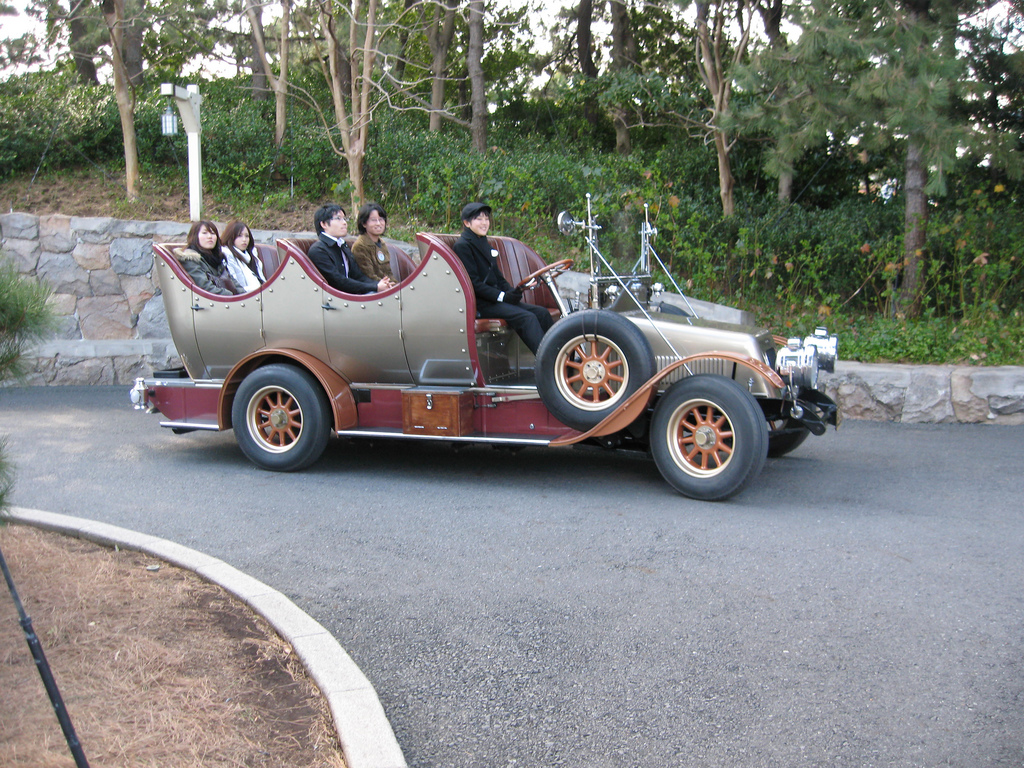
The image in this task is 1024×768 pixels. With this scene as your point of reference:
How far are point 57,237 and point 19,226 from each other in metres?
0.47

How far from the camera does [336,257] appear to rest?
259 inches

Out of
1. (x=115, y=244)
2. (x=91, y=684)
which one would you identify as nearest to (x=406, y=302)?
(x=91, y=684)

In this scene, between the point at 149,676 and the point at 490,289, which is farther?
the point at 490,289

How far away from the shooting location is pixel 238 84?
18.9 meters

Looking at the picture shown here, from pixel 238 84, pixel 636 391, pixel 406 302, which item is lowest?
pixel 636 391

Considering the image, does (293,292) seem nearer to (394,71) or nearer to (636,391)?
(636,391)

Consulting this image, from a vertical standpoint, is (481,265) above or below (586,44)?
below

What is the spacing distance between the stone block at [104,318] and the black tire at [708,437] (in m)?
8.06

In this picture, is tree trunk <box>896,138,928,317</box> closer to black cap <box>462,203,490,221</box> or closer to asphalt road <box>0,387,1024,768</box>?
asphalt road <box>0,387,1024,768</box>

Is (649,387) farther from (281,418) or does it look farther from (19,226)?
(19,226)

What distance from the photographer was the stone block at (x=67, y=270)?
11.0 metres

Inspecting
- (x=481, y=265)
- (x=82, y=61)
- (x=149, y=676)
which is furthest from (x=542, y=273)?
(x=82, y=61)

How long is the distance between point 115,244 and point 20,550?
7646 mm

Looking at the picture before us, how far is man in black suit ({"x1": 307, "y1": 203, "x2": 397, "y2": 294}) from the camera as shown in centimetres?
639
